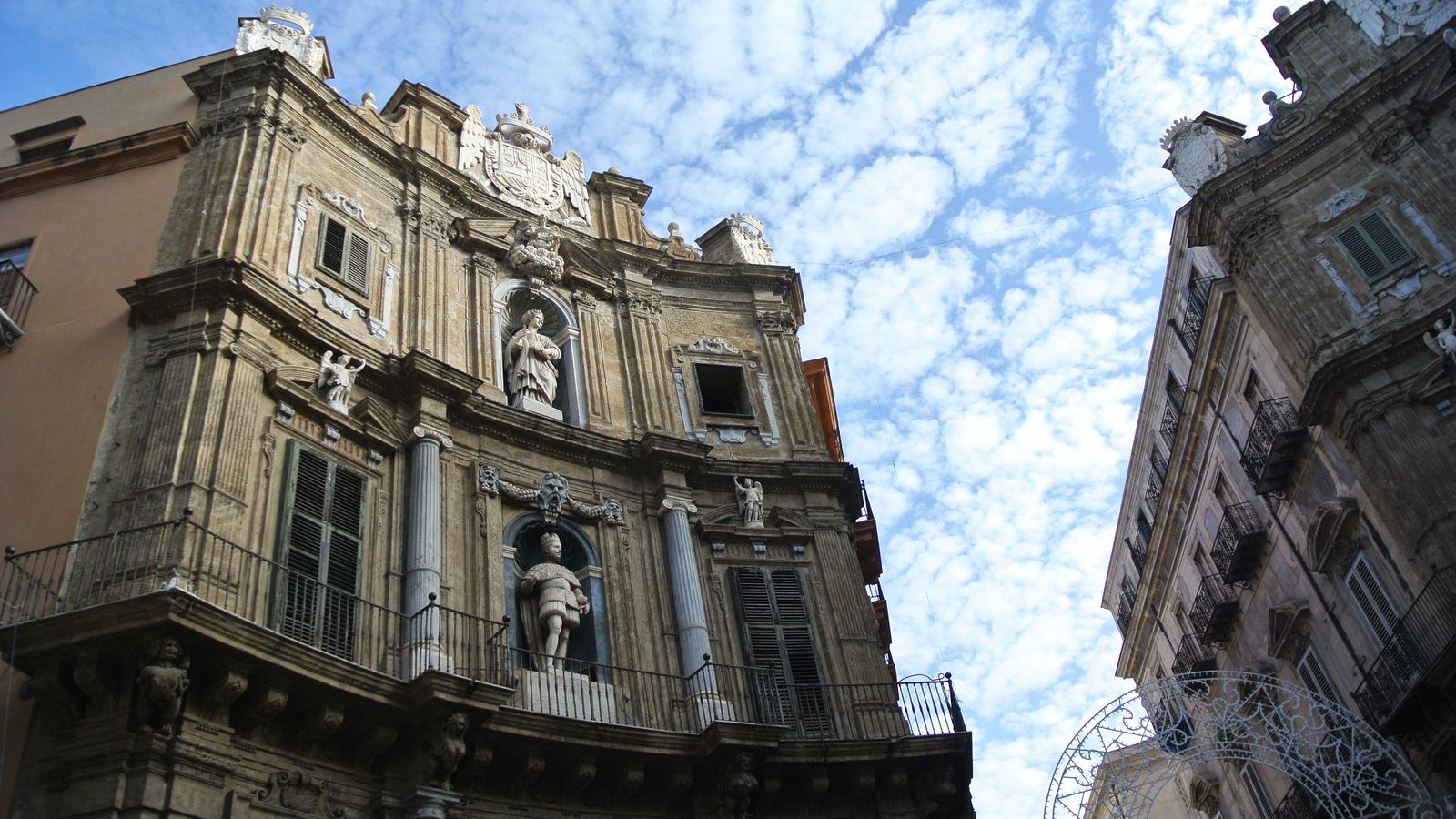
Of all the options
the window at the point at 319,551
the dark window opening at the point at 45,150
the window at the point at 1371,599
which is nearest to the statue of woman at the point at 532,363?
the window at the point at 319,551

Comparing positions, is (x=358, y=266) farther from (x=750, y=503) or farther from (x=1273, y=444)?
(x=1273, y=444)

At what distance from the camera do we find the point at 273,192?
16.3 metres

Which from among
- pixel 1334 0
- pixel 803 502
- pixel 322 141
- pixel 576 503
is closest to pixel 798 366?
pixel 803 502

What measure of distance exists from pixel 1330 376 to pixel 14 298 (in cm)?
1881

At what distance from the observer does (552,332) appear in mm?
19641

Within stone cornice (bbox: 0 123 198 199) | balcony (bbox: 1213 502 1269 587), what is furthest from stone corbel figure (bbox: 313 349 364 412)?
balcony (bbox: 1213 502 1269 587)

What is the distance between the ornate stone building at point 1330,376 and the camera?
17516 mm

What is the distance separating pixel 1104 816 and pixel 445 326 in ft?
107

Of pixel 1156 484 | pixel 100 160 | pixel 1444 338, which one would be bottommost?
pixel 1444 338

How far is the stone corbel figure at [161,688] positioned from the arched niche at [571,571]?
468 cm

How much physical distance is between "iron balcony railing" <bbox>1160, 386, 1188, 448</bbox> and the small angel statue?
8523mm

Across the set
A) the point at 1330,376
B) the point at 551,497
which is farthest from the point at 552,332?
A: the point at 1330,376

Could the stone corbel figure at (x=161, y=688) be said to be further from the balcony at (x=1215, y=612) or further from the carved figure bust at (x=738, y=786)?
the balcony at (x=1215, y=612)

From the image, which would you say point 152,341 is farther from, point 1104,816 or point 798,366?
point 1104,816
